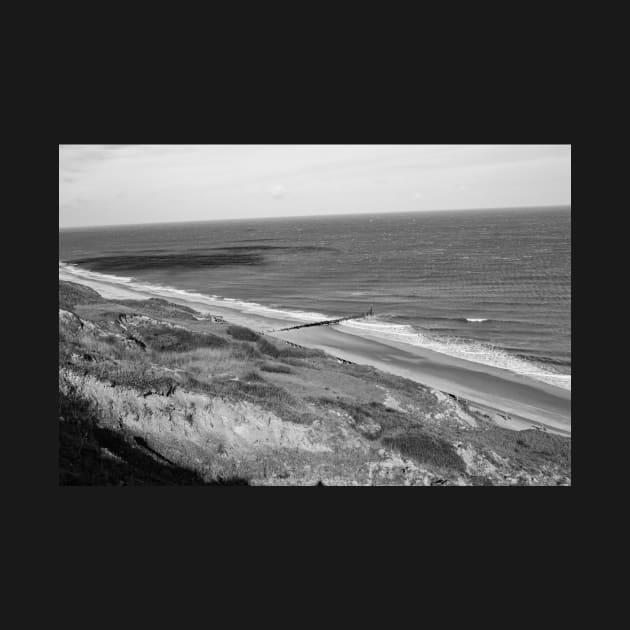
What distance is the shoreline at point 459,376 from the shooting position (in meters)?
23.6

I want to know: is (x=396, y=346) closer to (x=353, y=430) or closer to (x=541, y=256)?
(x=353, y=430)

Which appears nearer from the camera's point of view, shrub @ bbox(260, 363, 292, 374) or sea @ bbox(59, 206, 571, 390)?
shrub @ bbox(260, 363, 292, 374)

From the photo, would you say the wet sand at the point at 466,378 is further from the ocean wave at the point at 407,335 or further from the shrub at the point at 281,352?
the shrub at the point at 281,352

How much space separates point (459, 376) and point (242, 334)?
1354 centimetres

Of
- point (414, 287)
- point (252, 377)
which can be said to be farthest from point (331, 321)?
point (252, 377)

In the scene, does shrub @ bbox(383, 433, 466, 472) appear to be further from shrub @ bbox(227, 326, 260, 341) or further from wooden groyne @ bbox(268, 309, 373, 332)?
wooden groyne @ bbox(268, 309, 373, 332)

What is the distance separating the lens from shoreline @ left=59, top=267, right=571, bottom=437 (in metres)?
23.6

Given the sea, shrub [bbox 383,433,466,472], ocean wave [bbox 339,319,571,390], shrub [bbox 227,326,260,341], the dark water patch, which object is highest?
the dark water patch

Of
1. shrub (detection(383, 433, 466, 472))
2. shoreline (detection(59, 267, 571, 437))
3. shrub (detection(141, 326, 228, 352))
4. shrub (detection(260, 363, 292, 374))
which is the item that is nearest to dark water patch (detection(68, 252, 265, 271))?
shoreline (detection(59, 267, 571, 437))

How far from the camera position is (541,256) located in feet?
235

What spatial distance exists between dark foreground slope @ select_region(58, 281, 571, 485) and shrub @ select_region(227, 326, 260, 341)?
24.7 ft

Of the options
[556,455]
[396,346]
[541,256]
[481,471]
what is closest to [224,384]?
[481,471]

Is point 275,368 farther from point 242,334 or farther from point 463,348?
point 463,348

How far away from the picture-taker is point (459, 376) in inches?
1148
